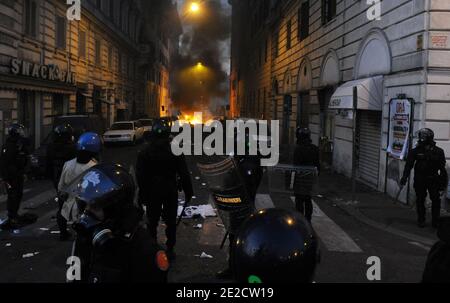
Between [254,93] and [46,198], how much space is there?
31735 mm

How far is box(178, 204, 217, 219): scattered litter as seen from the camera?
29.6 feet

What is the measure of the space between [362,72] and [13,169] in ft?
33.3

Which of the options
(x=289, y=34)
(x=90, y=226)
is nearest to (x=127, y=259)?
(x=90, y=226)

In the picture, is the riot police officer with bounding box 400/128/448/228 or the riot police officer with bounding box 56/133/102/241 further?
the riot police officer with bounding box 400/128/448/228

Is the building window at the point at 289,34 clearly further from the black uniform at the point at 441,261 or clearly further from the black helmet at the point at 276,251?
the black helmet at the point at 276,251

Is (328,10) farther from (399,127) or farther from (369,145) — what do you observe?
(399,127)

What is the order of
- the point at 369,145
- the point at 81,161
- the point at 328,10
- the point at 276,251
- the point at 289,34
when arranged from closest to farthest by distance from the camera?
the point at 276,251 → the point at 81,161 → the point at 369,145 → the point at 328,10 → the point at 289,34

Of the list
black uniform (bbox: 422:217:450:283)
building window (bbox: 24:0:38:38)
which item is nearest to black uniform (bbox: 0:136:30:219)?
black uniform (bbox: 422:217:450:283)

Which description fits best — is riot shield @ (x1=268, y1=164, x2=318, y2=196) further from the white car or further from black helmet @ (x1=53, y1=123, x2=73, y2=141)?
the white car

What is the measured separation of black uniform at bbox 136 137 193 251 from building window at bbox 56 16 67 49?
61.6 feet

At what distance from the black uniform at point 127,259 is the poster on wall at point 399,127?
9.83 meters

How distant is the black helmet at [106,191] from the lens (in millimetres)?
2443

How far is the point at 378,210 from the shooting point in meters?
10.2
